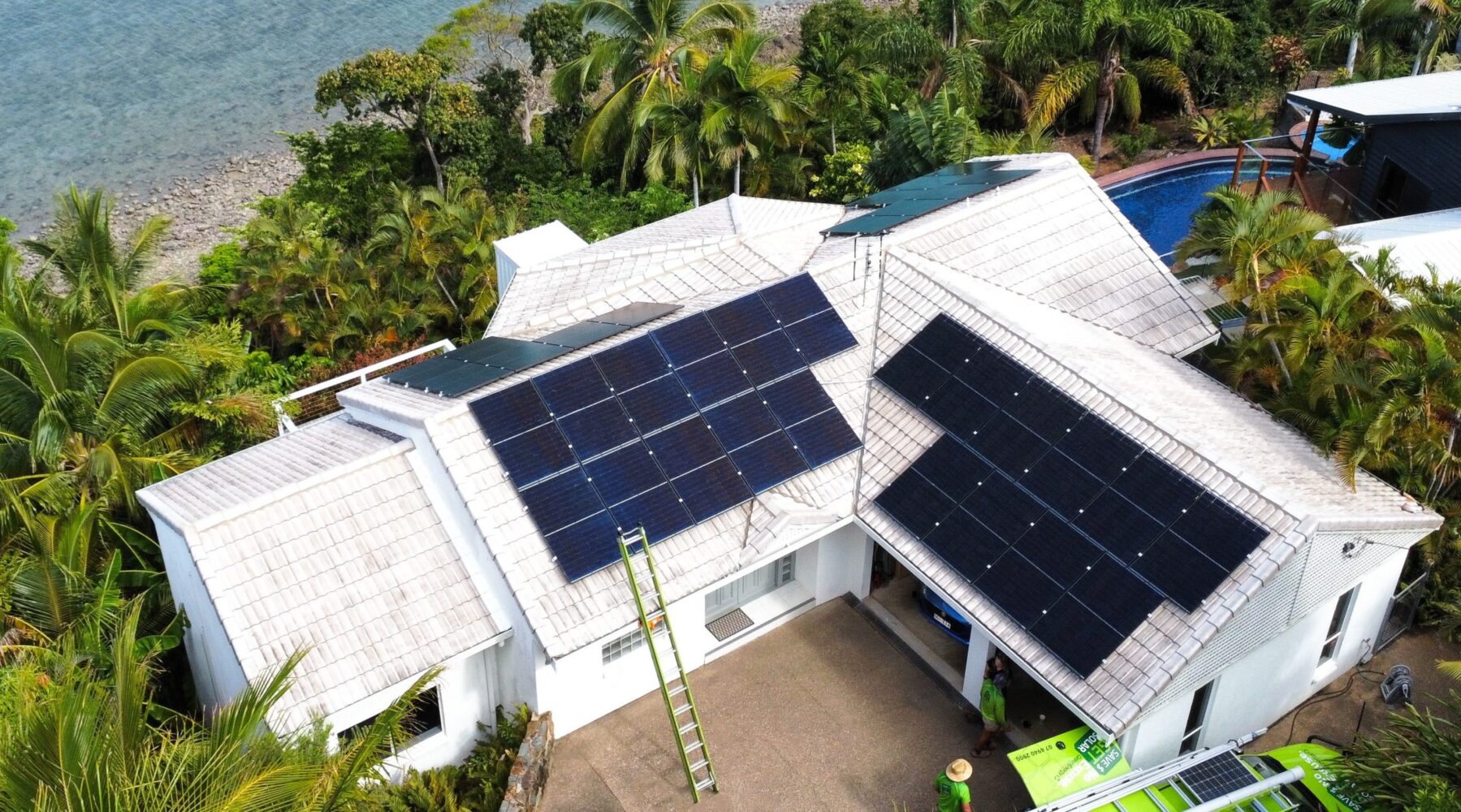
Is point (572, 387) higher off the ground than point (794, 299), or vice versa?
point (794, 299)

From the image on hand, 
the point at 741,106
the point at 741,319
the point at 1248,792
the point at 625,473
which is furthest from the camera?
the point at 741,106

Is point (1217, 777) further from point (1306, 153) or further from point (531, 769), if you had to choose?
point (1306, 153)

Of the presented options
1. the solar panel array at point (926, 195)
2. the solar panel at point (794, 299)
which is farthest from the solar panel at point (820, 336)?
the solar panel array at point (926, 195)

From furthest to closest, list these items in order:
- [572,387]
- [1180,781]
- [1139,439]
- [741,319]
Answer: [741,319]
[572,387]
[1139,439]
[1180,781]

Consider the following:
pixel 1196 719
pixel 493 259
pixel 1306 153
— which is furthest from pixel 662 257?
pixel 1306 153

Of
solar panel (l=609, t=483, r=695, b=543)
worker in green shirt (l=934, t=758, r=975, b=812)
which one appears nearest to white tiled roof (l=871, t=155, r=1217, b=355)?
solar panel (l=609, t=483, r=695, b=543)

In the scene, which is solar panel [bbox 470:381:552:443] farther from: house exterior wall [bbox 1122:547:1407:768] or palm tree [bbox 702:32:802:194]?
palm tree [bbox 702:32:802:194]

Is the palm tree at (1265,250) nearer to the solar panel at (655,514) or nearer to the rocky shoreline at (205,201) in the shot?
the solar panel at (655,514)
